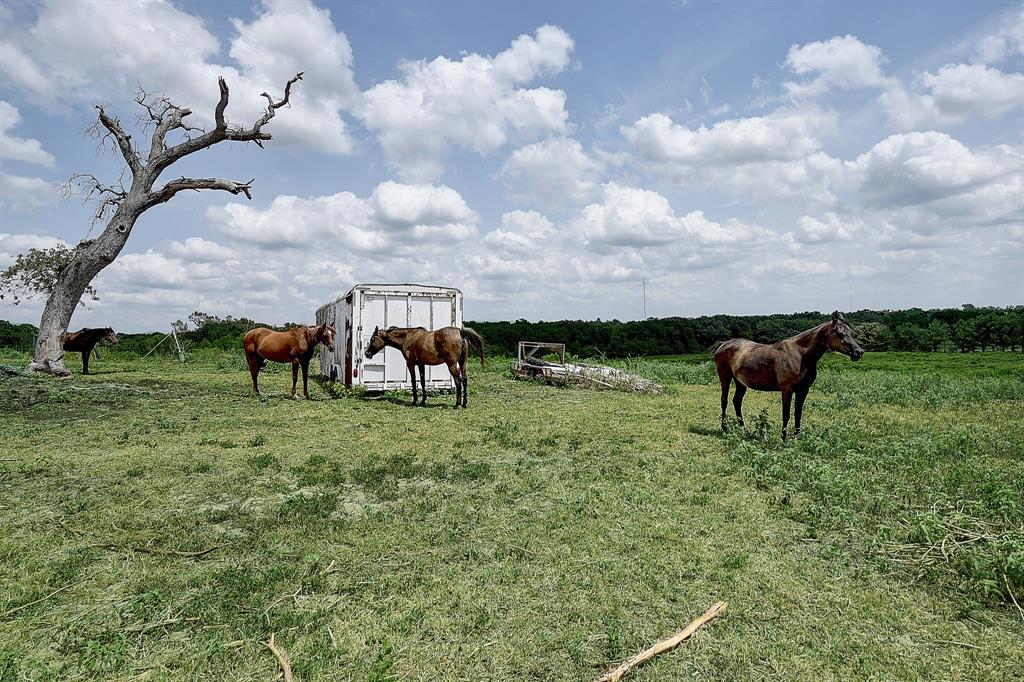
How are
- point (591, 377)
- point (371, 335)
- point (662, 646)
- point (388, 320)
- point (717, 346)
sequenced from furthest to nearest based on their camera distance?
point (591, 377) → point (388, 320) → point (371, 335) → point (717, 346) → point (662, 646)

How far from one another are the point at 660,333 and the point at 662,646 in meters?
41.1

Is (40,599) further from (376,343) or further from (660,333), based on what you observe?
(660,333)

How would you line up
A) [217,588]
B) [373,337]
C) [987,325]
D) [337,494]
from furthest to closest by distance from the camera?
[987,325]
[373,337]
[337,494]
[217,588]

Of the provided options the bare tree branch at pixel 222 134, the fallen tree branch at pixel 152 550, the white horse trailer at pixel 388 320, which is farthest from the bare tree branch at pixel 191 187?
the fallen tree branch at pixel 152 550

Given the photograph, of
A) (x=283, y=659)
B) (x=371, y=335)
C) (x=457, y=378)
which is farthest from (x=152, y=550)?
(x=371, y=335)

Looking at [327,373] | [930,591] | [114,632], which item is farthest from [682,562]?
[327,373]

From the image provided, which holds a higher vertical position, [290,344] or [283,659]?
[290,344]

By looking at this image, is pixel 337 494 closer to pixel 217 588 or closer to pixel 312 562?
pixel 312 562

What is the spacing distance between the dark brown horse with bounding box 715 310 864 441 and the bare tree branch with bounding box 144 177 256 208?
19.2 m

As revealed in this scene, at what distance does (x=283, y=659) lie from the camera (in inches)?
120

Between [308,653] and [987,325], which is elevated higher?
[987,325]

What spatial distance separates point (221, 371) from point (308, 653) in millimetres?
23042

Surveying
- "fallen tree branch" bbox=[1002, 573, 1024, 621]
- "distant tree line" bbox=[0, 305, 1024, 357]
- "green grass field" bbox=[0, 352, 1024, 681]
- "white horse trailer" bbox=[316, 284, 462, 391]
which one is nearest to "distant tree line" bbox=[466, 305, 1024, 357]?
"distant tree line" bbox=[0, 305, 1024, 357]

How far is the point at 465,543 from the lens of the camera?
15.6 ft
